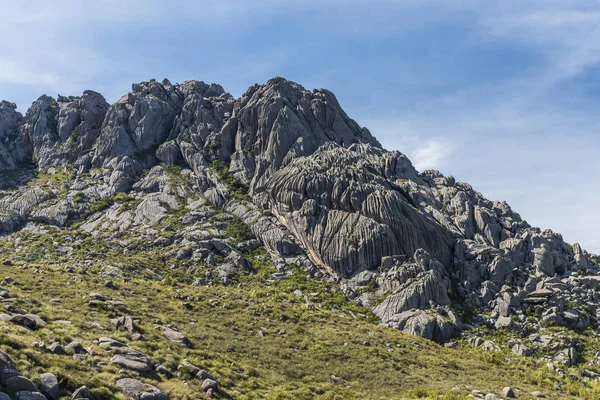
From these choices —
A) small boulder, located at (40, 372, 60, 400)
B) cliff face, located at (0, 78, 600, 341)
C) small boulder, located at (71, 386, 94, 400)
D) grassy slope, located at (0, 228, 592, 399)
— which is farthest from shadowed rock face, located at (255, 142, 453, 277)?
small boulder, located at (40, 372, 60, 400)

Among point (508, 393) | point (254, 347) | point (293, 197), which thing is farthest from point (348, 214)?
point (508, 393)

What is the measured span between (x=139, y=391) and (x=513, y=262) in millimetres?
74460

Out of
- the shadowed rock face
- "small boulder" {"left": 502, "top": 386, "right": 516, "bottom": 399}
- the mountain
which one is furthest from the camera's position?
the shadowed rock face

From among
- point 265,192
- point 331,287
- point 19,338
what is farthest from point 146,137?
point 19,338

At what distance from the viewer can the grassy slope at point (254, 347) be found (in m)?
24.0

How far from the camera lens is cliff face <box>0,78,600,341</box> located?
68250 mm

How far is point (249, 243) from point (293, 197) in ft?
47.8

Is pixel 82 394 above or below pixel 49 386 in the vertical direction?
below

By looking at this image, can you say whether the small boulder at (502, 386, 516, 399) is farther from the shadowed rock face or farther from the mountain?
the shadowed rock face

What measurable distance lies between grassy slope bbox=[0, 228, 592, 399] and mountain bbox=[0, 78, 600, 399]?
38cm

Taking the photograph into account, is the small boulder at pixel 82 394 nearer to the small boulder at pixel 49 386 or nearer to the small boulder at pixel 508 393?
the small boulder at pixel 49 386

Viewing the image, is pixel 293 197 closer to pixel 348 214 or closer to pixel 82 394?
pixel 348 214

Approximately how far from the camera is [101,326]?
3122 centimetres

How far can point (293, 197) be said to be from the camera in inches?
3447
